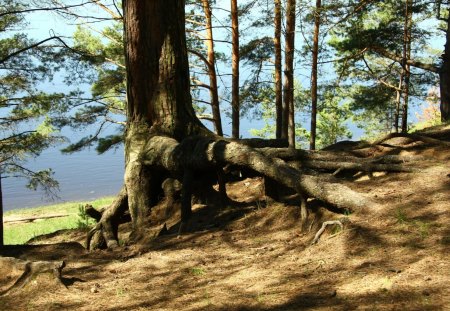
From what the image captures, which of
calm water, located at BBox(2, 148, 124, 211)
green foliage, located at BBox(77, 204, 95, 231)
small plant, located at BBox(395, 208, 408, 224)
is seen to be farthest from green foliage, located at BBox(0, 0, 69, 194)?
small plant, located at BBox(395, 208, 408, 224)

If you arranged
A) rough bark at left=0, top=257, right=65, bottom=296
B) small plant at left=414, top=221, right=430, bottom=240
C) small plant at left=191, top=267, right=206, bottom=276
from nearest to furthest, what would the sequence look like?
small plant at left=414, top=221, right=430, bottom=240
rough bark at left=0, top=257, right=65, bottom=296
small plant at left=191, top=267, right=206, bottom=276

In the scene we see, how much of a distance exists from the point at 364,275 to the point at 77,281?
266cm

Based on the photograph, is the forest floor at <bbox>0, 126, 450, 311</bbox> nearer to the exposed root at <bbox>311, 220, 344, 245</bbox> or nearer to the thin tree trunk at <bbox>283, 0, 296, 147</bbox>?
the exposed root at <bbox>311, 220, 344, 245</bbox>

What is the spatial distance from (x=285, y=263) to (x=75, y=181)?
40.0 metres

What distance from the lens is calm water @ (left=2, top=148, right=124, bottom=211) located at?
34.6m

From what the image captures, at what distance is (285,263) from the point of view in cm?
421

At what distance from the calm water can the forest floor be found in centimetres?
2078

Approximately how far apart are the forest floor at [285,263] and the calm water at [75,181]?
20.8 metres

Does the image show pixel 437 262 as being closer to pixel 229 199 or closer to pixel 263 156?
pixel 263 156

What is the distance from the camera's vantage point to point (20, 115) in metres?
15.6

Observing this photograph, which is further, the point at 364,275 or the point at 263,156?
the point at 263,156

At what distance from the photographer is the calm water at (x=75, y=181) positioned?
34.6 metres

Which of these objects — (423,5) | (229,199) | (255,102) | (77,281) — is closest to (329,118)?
(255,102)

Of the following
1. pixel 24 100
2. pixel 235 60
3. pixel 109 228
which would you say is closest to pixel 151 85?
pixel 109 228
